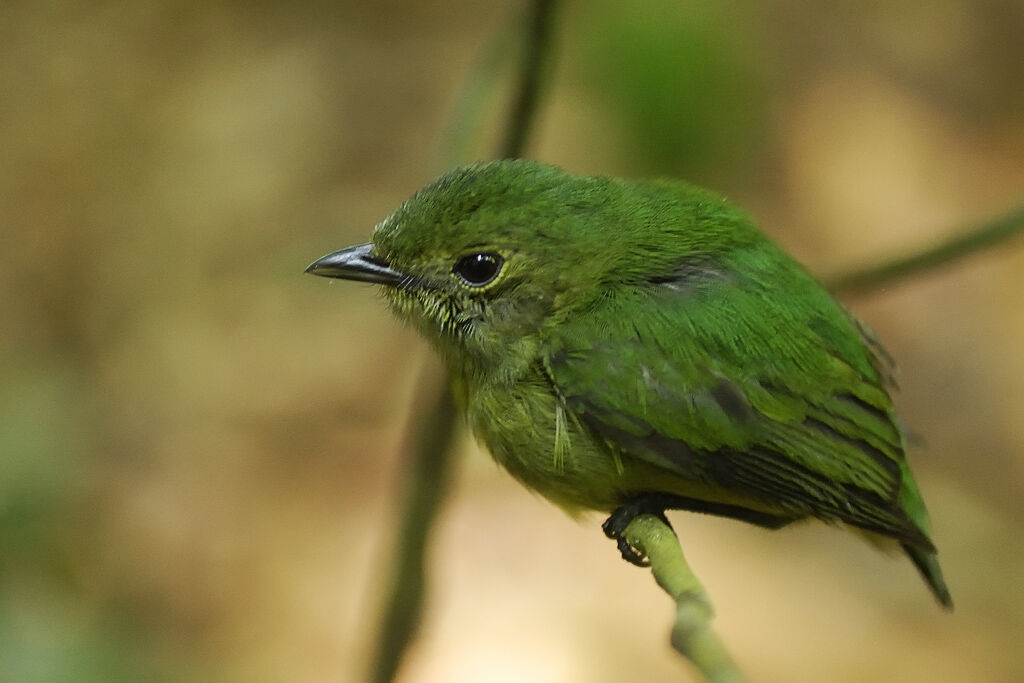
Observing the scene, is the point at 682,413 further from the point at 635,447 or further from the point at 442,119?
the point at 442,119

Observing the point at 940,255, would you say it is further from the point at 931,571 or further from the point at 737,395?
the point at 931,571

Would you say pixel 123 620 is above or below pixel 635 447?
above

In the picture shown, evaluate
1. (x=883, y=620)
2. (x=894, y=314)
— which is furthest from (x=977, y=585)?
(x=894, y=314)

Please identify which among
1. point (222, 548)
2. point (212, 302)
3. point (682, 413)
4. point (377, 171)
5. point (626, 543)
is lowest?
point (626, 543)

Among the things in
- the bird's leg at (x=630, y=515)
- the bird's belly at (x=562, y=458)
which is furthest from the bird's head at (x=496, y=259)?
the bird's leg at (x=630, y=515)

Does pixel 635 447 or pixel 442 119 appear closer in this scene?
pixel 635 447

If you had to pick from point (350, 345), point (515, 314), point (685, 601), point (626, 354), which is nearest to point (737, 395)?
point (626, 354)
